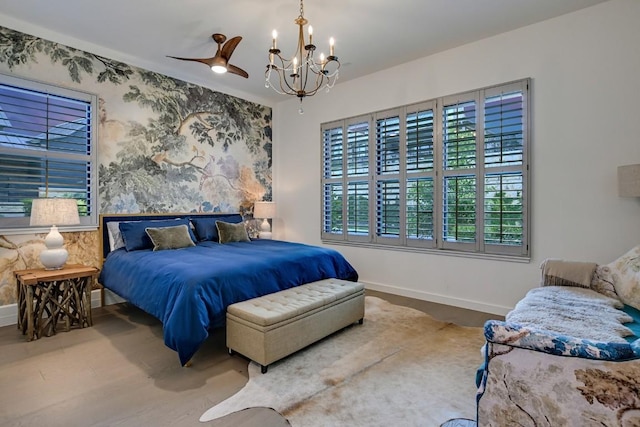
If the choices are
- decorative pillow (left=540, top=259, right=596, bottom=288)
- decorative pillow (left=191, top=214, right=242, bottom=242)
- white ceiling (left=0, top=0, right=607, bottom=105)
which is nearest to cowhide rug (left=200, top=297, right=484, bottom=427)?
decorative pillow (left=540, top=259, right=596, bottom=288)

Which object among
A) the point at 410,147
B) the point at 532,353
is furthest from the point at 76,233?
the point at 532,353

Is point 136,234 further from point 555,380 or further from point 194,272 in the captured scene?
point 555,380

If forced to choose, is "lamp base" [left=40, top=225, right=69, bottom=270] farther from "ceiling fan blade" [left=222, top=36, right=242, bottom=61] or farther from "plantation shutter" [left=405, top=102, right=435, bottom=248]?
"plantation shutter" [left=405, top=102, right=435, bottom=248]

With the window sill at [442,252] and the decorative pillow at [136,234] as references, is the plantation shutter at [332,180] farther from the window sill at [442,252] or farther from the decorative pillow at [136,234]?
the decorative pillow at [136,234]

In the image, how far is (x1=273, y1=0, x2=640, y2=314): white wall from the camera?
3.00 metres

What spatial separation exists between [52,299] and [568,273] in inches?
176

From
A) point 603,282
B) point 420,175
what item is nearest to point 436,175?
point 420,175

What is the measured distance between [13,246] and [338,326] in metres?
3.34

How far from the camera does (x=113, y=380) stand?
230 centimetres

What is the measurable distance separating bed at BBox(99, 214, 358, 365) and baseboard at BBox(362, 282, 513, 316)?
0.91 metres

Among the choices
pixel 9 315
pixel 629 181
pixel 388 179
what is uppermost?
pixel 388 179

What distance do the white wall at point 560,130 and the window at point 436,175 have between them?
0.50 ft

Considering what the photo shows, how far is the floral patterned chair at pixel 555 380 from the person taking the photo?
100cm

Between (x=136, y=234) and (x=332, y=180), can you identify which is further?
(x=332, y=180)
